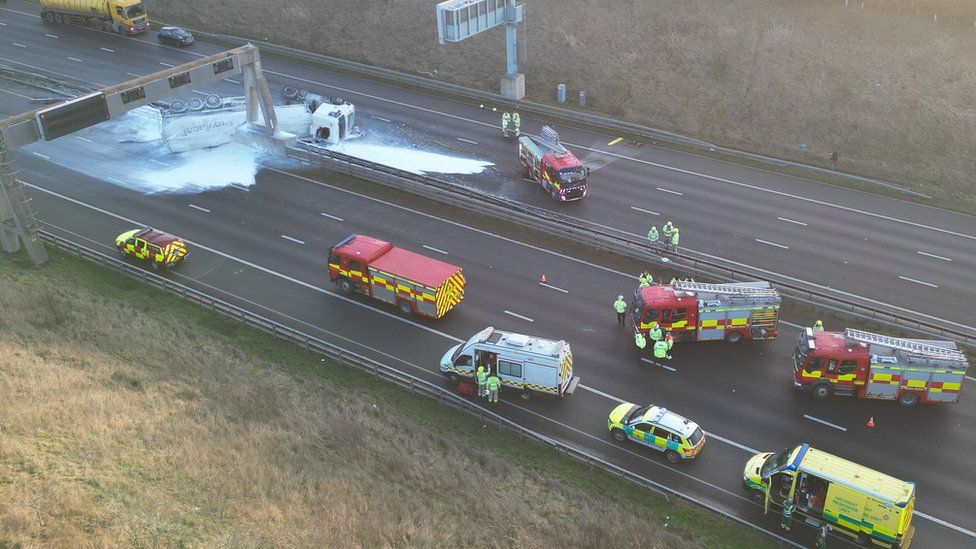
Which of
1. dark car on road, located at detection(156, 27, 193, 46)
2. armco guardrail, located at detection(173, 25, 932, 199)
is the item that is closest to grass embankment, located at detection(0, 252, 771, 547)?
armco guardrail, located at detection(173, 25, 932, 199)

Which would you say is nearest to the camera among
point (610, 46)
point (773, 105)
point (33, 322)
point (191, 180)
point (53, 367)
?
point (53, 367)

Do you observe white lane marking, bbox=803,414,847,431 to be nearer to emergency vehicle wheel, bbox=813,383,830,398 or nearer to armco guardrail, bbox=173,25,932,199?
emergency vehicle wheel, bbox=813,383,830,398

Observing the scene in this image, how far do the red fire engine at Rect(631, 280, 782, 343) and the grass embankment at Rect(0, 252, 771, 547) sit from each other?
26.6 feet

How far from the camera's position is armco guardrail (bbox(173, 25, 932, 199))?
1944 inches

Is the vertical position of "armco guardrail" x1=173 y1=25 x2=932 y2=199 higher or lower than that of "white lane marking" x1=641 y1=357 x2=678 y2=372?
higher

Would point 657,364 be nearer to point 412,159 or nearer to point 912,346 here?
point 912,346

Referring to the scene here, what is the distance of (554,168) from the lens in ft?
145

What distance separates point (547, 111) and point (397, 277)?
1024 inches

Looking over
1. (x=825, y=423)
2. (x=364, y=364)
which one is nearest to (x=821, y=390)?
(x=825, y=423)

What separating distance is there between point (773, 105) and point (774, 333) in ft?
88.1

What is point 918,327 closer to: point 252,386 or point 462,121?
point 252,386

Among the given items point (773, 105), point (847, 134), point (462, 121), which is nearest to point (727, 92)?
point (773, 105)

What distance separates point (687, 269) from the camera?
38312 mm

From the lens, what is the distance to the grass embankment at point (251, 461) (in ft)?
72.6
